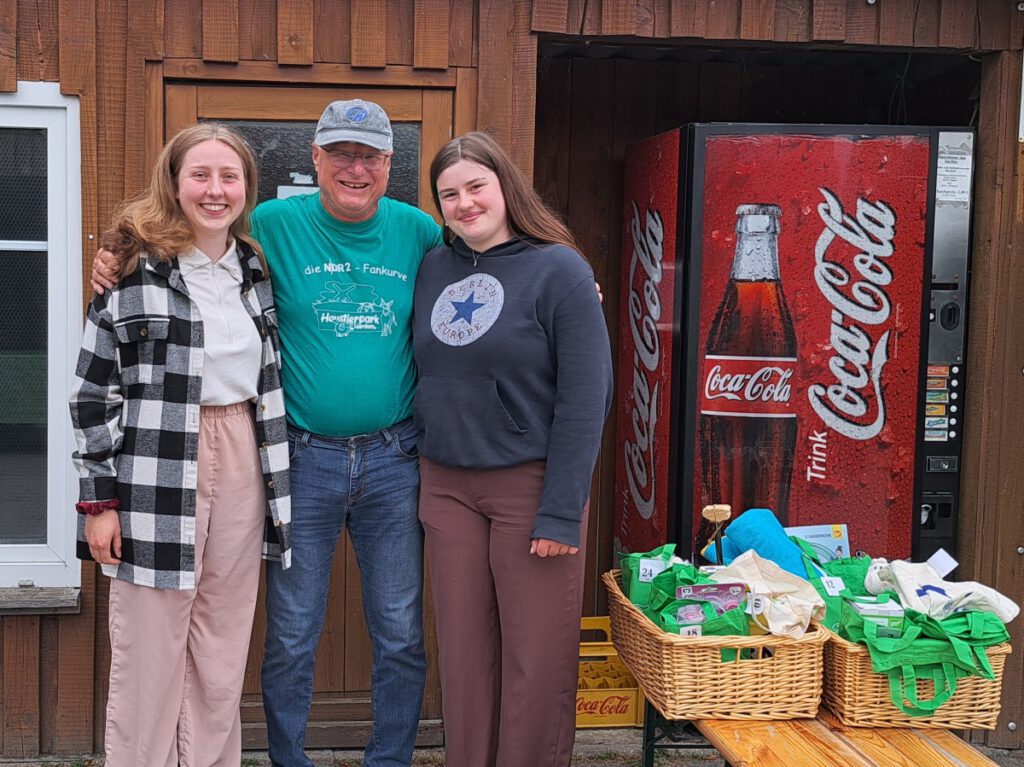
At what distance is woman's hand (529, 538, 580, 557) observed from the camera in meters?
2.56

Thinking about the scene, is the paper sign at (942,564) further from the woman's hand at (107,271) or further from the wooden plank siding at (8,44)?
the wooden plank siding at (8,44)

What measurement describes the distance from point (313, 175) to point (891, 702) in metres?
2.32

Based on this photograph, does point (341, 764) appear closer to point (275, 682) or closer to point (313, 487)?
point (275, 682)

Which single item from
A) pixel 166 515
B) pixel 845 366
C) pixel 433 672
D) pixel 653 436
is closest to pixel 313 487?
pixel 166 515

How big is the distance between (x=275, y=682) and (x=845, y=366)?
2108 mm

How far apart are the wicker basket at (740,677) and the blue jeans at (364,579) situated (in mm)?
675

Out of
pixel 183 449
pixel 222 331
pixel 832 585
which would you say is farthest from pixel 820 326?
pixel 183 449

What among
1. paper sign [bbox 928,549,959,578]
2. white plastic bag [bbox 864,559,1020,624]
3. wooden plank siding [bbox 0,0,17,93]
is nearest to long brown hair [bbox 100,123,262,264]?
wooden plank siding [bbox 0,0,17,93]

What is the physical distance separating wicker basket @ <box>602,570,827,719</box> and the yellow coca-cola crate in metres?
1.22

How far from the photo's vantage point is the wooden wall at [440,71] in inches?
132

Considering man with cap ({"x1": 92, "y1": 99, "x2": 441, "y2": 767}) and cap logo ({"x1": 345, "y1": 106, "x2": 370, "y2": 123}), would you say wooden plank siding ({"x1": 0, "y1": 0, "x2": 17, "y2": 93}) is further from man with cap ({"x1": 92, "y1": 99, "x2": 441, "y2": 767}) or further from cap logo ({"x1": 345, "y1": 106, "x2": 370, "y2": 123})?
cap logo ({"x1": 345, "y1": 106, "x2": 370, "y2": 123})

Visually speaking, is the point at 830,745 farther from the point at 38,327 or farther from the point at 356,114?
the point at 38,327

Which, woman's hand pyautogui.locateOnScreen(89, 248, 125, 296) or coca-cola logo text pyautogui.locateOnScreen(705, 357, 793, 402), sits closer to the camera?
woman's hand pyautogui.locateOnScreen(89, 248, 125, 296)

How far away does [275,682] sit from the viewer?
2.75m
